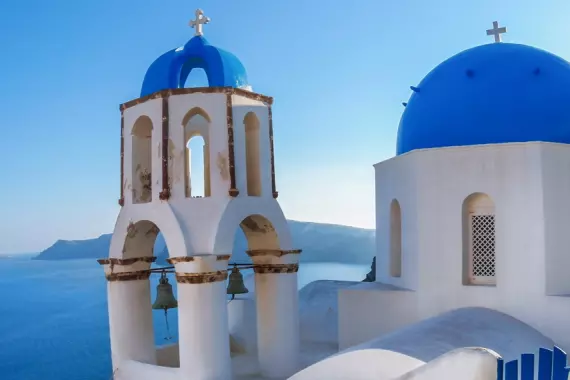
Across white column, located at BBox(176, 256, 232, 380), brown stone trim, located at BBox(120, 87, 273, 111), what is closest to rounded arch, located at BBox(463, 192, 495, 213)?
brown stone trim, located at BBox(120, 87, 273, 111)

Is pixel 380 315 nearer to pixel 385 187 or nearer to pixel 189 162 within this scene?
pixel 385 187

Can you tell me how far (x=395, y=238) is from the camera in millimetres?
8805

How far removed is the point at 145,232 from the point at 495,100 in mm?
5259

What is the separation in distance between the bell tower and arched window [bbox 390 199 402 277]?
5.66ft

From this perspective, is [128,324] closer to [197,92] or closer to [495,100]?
[197,92]

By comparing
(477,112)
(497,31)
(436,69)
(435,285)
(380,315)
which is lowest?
(380,315)

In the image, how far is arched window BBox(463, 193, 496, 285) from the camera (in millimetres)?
7516

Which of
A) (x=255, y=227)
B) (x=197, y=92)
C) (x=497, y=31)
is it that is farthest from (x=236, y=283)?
(x=497, y=31)

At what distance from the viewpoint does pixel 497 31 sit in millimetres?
9055

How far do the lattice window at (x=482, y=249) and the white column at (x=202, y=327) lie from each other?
3545 mm

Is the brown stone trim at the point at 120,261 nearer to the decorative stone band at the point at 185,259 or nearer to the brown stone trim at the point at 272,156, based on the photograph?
the decorative stone band at the point at 185,259

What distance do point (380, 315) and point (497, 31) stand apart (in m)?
5.01

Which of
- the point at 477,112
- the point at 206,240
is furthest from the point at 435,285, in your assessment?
the point at 206,240

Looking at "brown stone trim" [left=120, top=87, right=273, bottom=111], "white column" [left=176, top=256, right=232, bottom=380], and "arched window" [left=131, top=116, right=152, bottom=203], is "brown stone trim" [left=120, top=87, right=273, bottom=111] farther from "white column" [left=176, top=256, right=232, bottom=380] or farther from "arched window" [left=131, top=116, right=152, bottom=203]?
"white column" [left=176, top=256, right=232, bottom=380]
